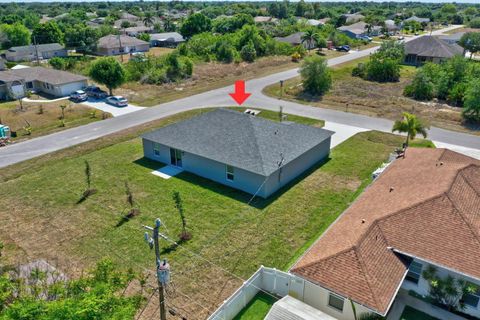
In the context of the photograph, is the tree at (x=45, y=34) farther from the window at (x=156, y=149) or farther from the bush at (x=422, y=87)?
the bush at (x=422, y=87)

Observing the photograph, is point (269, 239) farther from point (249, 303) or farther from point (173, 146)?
point (173, 146)

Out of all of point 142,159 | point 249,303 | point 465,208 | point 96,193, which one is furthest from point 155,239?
point 142,159

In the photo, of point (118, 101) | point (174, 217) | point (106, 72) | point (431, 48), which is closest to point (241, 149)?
point (174, 217)

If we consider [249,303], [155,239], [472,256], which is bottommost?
[249,303]

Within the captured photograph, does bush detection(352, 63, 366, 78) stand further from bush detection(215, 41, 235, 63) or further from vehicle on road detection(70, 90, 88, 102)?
vehicle on road detection(70, 90, 88, 102)

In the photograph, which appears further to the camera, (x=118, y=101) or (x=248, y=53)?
(x=248, y=53)

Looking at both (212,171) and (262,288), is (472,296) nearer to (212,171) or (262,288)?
(262,288)
